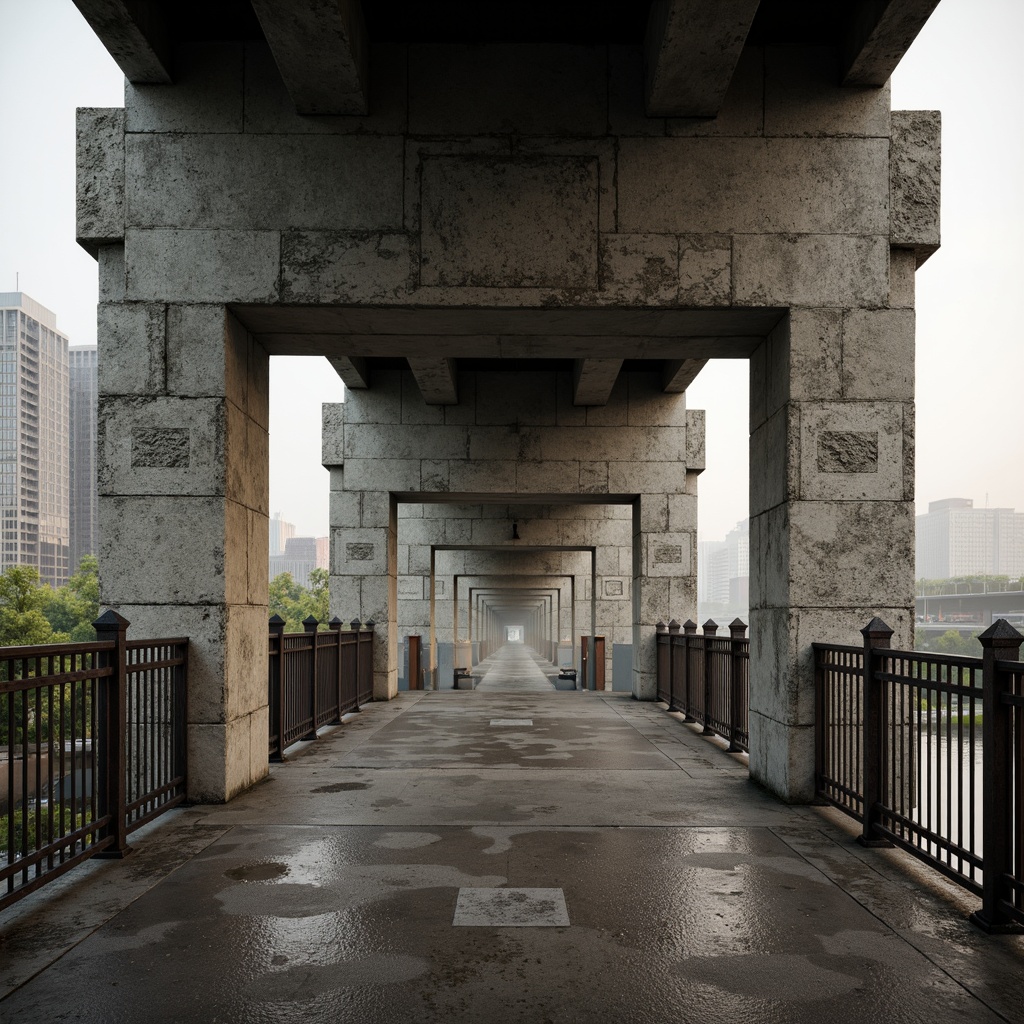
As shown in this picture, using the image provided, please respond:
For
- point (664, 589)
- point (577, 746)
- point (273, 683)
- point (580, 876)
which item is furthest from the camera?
point (664, 589)

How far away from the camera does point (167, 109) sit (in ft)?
25.6

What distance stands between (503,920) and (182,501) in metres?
4.67

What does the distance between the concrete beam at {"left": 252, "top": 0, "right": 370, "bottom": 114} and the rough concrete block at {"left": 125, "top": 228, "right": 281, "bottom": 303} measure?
46.8 inches

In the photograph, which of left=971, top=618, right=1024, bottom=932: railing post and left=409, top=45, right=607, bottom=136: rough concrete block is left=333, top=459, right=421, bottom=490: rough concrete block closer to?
left=409, top=45, right=607, bottom=136: rough concrete block

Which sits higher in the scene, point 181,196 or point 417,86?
point 417,86

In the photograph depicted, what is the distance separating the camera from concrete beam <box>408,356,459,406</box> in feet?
44.7

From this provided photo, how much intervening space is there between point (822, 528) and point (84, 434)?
159243 millimetres

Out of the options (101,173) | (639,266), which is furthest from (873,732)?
(101,173)

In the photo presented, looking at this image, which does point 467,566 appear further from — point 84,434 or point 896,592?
point 84,434

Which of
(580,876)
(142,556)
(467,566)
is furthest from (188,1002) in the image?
(467,566)

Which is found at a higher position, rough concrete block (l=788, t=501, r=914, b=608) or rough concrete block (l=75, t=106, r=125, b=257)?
rough concrete block (l=75, t=106, r=125, b=257)

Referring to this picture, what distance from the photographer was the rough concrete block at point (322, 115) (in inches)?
307

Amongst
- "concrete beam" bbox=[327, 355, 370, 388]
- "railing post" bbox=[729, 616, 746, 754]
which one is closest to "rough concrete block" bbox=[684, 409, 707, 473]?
"concrete beam" bbox=[327, 355, 370, 388]

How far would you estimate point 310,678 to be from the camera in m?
11.4
